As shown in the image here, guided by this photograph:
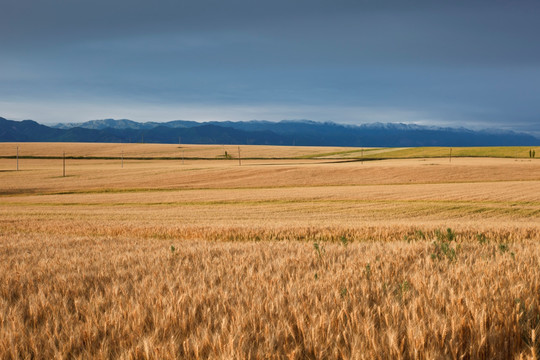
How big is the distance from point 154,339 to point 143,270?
3.59m

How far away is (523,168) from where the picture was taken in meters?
69.6

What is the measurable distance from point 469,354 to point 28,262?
830cm

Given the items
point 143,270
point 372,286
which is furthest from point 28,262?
A: point 372,286

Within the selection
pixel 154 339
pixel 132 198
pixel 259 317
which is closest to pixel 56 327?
pixel 154 339

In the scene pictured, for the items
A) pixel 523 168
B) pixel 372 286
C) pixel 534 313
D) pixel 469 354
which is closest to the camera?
pixel 469 354

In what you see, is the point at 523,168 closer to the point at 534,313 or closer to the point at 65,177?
the point at 534,313

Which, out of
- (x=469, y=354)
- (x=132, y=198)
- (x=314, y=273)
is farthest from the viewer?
(x=132, y=198)

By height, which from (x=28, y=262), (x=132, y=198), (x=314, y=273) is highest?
(x=314, y=273)

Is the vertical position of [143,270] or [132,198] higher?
[143,270]

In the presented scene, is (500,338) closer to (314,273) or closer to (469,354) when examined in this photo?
Answer: (469,354)

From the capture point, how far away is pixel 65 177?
240 ft

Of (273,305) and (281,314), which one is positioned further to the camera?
(273,305)

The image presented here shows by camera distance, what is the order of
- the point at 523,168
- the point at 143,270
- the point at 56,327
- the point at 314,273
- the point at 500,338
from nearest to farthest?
the point at 500,338, the point at 56,327, the point at 314,273, the point at 143,270, the point at 523,168

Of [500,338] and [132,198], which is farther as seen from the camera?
[132,198]
